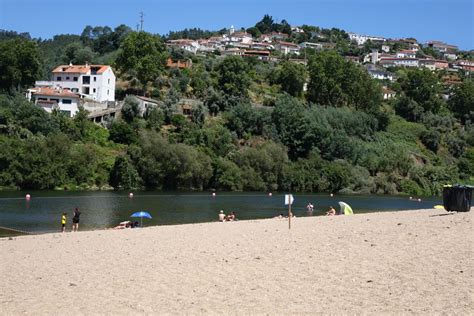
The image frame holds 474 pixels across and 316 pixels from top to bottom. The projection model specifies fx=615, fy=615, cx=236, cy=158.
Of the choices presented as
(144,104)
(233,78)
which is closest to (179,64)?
(233,78)

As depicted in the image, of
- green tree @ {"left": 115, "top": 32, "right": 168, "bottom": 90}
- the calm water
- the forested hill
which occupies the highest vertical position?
green tree @ {"left": 115, "top": 32, "right": 168, "bottom": 90}

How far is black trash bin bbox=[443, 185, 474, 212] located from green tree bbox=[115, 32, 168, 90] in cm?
8241

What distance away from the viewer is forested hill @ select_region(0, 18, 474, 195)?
79750 millimetres

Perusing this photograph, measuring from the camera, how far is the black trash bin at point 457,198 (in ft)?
102

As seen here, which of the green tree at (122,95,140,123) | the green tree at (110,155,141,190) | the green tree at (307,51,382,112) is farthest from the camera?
the green tree at (307,51,382,112)

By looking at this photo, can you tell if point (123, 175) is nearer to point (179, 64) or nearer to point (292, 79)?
point (179, 64)

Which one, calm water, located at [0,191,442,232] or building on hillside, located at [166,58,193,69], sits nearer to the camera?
calm water, located at [0,191,442,232]

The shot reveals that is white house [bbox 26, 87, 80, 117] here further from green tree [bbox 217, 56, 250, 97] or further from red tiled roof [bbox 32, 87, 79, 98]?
green tree [bbox 217, 56, 250, 97]

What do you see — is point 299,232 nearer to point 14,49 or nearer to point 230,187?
point 230,187

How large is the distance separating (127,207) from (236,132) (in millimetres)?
49001

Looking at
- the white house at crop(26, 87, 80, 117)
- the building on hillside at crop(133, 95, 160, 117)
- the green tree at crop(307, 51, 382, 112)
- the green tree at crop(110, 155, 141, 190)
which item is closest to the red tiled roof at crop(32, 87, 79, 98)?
the white house at crop(26, 87, 80, 117)

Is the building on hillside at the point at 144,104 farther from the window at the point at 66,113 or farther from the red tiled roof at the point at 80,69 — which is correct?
the window at the point at 66,113

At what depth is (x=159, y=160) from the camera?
8162 cm

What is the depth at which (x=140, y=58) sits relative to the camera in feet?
361
